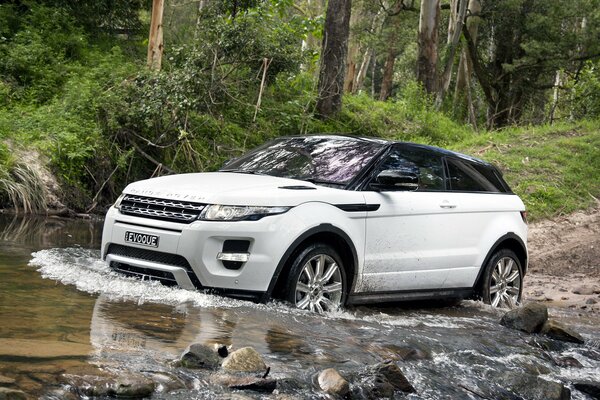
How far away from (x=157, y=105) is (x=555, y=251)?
7.50m

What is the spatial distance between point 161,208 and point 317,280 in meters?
1.44

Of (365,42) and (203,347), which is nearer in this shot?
(203,347)

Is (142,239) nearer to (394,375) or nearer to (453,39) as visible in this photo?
(394,375)

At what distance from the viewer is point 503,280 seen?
952 cm

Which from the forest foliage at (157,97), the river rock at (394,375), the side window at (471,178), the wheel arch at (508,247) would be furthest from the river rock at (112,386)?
the forest foliage at (157,97)

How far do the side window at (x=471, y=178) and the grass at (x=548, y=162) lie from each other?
724 cm

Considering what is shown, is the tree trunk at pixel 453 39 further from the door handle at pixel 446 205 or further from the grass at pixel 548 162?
the door handle at pixel 446 205

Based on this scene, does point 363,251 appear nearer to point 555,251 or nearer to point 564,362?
point 564,362

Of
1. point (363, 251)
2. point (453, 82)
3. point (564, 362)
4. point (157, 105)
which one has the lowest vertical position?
point (564, 362)

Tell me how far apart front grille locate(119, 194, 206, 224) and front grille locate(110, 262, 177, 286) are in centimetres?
44

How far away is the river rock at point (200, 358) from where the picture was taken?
520cm

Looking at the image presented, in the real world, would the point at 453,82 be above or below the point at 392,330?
above

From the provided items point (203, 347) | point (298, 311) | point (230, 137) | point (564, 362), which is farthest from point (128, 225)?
point (230, 137)

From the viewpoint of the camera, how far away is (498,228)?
30.4ft
